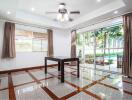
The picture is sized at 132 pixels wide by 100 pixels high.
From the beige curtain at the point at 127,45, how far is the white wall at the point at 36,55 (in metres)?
3.85

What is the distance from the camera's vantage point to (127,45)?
3.71 metres

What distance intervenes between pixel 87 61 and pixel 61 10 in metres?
3.99

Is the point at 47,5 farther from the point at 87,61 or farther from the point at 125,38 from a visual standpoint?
the point at 87,61

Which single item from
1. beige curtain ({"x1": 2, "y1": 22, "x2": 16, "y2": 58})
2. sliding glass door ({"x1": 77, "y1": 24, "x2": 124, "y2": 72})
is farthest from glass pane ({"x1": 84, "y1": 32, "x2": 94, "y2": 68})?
beige curtain ({"x1": 2, "y1": 22, "x2": 16, "y2": 58})

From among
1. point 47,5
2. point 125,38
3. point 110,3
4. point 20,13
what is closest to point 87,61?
point 125,38

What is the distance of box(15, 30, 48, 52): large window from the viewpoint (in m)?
5.03

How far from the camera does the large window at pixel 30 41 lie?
5027 millimetres

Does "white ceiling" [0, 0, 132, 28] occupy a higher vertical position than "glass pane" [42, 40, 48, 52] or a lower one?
higher

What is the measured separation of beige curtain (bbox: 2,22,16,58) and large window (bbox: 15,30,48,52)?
1.15 ft

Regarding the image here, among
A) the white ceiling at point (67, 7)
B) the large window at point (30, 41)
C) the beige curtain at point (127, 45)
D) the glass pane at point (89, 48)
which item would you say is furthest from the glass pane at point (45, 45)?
the beige curtain at point (127, 45)

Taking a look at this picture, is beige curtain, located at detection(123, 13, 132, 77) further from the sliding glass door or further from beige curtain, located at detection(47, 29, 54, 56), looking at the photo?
beige curtain, located at detection(47, 29, 54, 56)

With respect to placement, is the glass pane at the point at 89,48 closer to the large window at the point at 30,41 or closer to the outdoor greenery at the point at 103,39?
the outdoor greenery at the point at 103,39

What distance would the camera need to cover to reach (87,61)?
6.28 meters

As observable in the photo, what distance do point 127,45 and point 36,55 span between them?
450 centimetres
